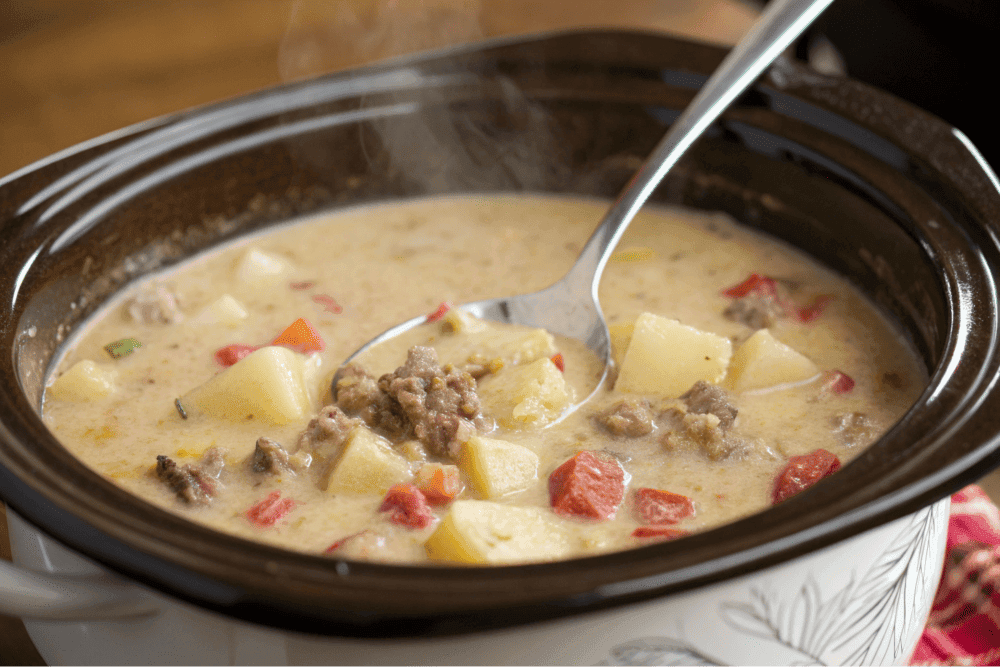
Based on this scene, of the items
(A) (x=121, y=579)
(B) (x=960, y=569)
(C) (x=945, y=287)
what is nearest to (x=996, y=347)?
(C) (x=945, y=287)

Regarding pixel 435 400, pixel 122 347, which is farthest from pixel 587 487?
pixel 122 347

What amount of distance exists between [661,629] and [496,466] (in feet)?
2.05

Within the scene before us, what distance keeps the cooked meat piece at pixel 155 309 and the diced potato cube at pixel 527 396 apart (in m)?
0.93

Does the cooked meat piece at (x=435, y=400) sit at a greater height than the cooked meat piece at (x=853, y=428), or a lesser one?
greater

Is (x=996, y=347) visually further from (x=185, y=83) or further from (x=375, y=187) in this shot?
(x=185, y=83)

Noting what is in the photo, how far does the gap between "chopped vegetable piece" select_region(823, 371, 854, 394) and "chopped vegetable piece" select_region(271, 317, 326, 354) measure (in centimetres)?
124

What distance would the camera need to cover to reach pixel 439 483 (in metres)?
1.79

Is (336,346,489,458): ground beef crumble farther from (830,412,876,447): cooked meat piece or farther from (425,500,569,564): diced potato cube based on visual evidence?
(830,412,876,447): cooked meat piece

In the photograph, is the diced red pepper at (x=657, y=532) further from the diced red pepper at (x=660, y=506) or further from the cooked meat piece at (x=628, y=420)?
the cooked meat piece at (x=628, y=420)

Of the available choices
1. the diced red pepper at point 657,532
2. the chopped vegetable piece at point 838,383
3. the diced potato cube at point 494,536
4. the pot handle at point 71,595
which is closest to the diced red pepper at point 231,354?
the diced potato cube at point 494,536

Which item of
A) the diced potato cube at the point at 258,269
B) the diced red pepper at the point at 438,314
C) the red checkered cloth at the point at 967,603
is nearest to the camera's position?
the red checkered cloth at the point at 967,603

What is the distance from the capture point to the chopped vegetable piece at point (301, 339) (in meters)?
2.38

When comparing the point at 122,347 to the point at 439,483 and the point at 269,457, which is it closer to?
the point at 269,457

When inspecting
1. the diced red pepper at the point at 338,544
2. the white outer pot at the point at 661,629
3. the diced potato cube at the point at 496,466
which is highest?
the diced potato cube at the point at 496,466
